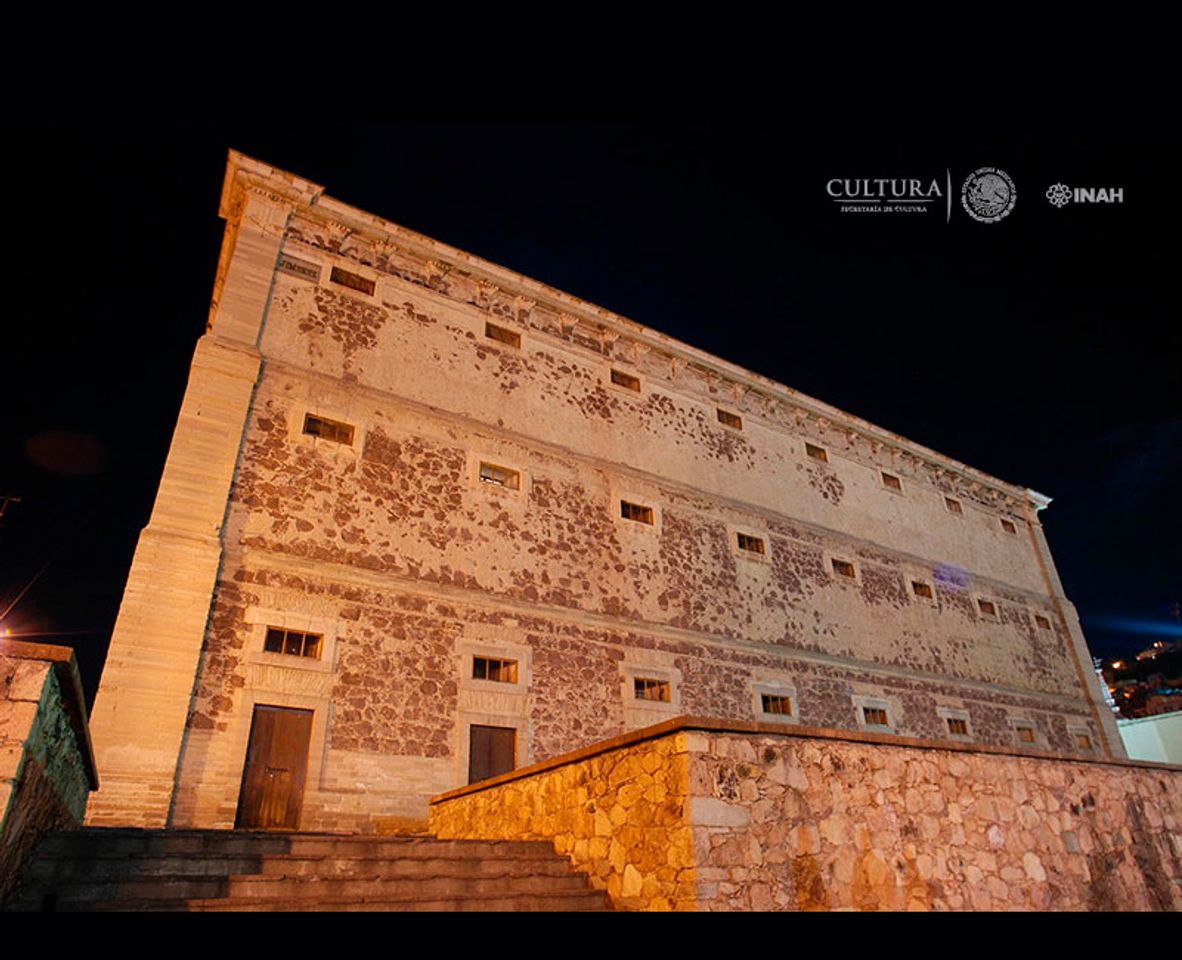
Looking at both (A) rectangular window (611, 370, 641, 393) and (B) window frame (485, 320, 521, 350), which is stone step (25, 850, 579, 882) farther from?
(A) rectangular window (611, 370, 641, 393)

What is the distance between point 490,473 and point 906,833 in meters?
9.61

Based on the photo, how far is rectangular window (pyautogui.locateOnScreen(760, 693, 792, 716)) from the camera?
14523 millimetres

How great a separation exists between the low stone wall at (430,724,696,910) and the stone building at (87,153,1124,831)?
3.74 m

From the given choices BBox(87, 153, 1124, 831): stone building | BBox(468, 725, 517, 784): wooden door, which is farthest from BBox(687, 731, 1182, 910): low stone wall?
BBox(468, 725, 517, 784): wooden door

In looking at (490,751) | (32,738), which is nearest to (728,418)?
(490,751)

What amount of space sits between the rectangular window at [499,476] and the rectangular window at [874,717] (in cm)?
944

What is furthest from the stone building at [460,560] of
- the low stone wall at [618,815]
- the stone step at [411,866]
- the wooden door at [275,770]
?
the stone step at [411,866]

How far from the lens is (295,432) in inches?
462

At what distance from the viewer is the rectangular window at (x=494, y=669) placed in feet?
38.5

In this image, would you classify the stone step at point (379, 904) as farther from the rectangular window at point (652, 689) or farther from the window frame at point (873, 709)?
the window frame at point (873, 709)
